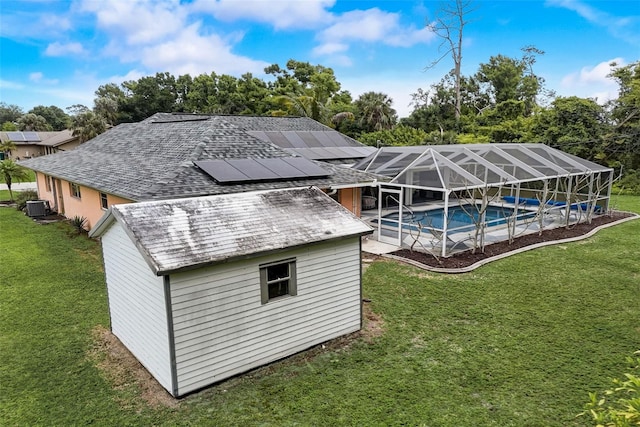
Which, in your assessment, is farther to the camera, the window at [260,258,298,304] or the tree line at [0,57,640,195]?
the tree line at [0,57,640,195]

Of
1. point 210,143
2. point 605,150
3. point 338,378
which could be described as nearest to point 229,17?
point 210,143

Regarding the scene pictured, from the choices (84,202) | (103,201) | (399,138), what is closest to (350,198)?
(103,201)

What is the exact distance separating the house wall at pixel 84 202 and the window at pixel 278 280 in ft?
25.1

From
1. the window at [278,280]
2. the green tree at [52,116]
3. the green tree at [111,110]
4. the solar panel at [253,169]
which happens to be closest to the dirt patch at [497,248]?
the solar panel at [253,169]

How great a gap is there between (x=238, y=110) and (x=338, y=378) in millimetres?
41998

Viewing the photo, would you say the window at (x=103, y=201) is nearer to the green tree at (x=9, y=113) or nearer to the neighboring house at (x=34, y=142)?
the neighboring house at (x=34, y=142)

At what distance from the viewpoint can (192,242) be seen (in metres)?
6.06

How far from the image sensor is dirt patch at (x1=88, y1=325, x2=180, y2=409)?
5914mm

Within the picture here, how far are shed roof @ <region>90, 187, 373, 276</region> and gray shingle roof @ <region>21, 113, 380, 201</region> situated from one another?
3309 mm

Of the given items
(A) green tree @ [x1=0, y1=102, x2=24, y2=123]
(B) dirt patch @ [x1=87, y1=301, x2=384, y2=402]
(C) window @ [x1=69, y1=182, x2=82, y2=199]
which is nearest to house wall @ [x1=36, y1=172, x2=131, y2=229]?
(C) window @ [x1=69, y1=182, x2=82, y2=199]

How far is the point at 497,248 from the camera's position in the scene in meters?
13.1

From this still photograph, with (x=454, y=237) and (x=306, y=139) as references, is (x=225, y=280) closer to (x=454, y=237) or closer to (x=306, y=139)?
(x=454, y=237)

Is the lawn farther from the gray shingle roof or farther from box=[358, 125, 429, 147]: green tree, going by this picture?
box=[358, 125, 429, 147]: green tree

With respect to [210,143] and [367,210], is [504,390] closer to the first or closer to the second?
[210,143]
